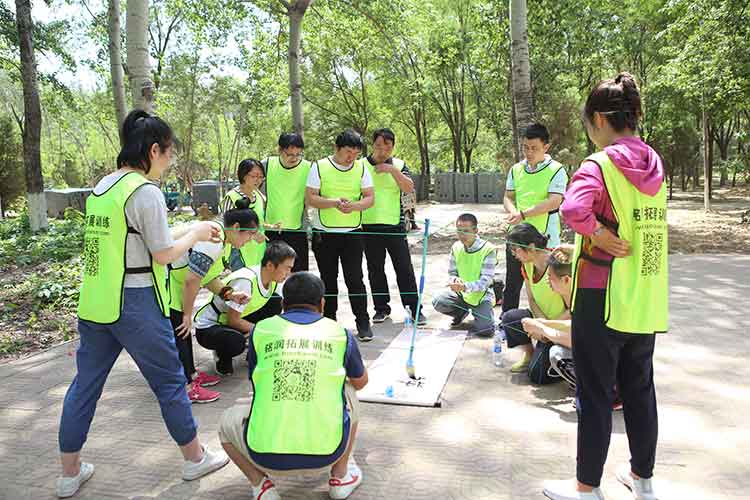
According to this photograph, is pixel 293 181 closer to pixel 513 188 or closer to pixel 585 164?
pixel 513 188

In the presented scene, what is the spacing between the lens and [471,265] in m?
5.17

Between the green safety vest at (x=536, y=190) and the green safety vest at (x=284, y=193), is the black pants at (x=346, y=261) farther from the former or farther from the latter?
the green safety vest at (x=536, y=190)

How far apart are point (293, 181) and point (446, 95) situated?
24.4m

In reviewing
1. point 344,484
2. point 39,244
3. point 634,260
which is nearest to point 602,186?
point 634,260

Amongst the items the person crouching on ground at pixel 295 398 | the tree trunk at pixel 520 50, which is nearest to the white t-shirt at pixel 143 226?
the person crouching on ground at pixel 295 398

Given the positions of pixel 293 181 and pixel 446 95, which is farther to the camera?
pixel 446 95

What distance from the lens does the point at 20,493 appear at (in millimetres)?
2693

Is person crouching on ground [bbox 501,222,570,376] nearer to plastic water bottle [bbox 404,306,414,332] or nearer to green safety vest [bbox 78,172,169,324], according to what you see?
plastic water bottle [bbox 404,306,414,332]

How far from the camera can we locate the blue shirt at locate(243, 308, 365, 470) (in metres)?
2.26

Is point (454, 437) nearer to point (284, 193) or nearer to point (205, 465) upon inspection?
point (205, 465)

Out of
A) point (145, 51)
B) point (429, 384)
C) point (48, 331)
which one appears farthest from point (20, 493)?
point (145, 51)

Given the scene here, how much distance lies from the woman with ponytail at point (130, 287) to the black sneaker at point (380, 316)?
3063mm

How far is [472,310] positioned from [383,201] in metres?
1.29

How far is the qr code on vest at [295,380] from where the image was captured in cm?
225
